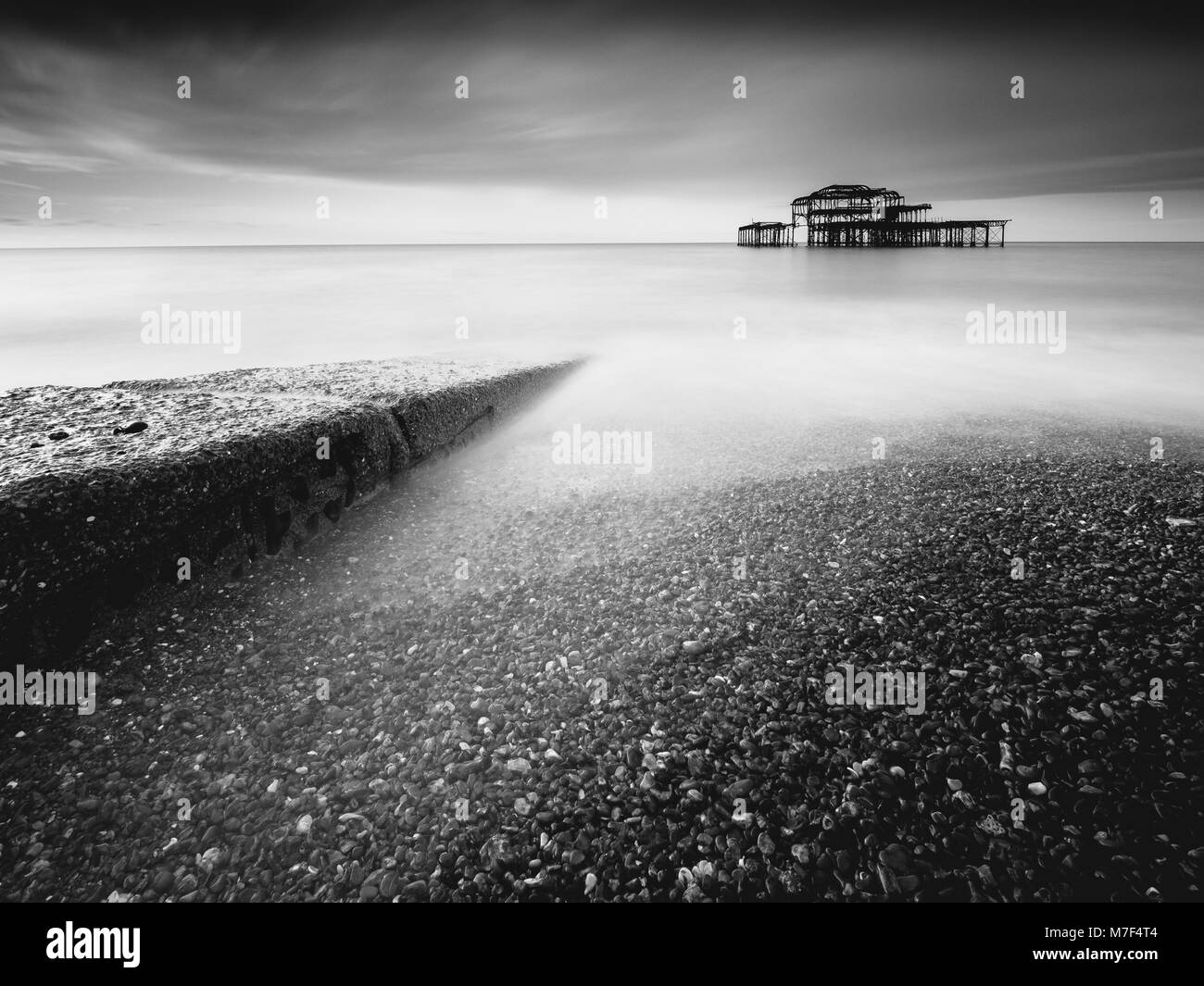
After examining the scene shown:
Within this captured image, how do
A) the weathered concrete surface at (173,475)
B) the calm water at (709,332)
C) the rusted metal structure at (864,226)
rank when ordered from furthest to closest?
1. the rusted metal structure at (864,226)
2. the calm water at (709,332)
3. the weathered concrete surface at (173,475)

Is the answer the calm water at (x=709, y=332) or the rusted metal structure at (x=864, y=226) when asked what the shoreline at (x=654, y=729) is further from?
the rusted metal structure at (x=864, y=226)

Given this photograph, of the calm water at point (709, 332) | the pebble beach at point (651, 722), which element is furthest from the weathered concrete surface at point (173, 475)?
the calm water at point (709, 332)

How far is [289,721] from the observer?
16.1 ft

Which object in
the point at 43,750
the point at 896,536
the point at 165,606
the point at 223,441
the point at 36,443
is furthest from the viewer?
the point at 896,536

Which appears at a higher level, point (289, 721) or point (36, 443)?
point (36, 443)

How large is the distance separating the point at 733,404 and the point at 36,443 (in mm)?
10915

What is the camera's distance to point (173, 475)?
6.09 metres

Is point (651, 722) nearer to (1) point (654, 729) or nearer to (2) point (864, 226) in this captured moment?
(1) point (654, 729)

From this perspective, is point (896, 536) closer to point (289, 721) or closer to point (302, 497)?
point (289, 721)

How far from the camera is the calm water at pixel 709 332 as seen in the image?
49.4 ft

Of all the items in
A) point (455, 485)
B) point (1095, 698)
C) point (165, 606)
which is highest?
point (455, 485)

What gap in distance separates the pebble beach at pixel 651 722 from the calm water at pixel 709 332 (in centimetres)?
696

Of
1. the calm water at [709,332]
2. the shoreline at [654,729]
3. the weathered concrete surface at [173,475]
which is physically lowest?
the shoreline at [654,729]

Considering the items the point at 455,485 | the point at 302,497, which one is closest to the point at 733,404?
the point at 455,485
